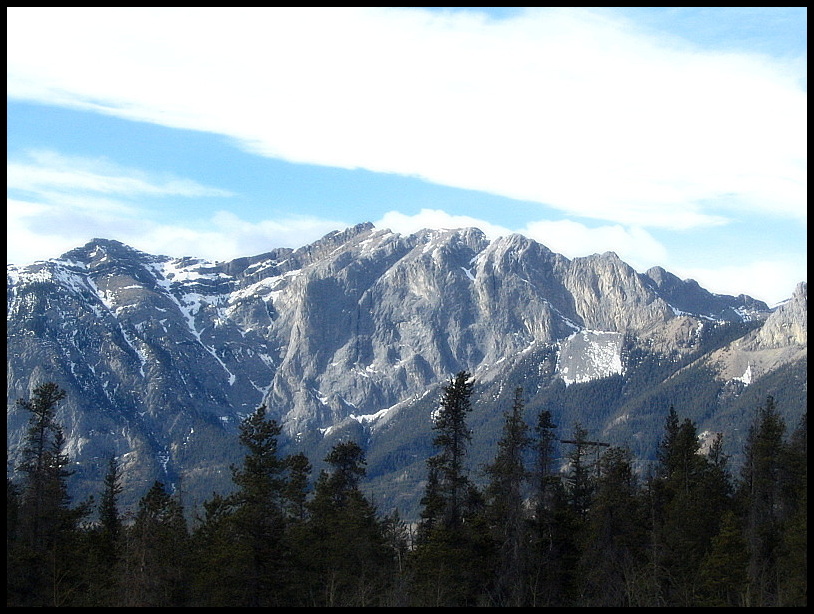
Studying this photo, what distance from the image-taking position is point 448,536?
4256 centimetres

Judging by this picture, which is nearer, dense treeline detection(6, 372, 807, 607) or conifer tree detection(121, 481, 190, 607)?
conifer tree detection(121, 481, 190, 607)

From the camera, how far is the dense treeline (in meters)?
37.2

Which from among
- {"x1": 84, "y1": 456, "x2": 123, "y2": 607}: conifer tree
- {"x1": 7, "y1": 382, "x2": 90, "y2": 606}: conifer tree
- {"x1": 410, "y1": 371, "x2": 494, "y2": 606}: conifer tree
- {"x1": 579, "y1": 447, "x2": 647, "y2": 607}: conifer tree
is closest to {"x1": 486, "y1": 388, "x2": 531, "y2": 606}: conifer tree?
{"x1": 410, "y1": 371, "x2": 494, "y2": 606}: conifer tree

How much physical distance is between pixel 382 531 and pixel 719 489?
67.5ft

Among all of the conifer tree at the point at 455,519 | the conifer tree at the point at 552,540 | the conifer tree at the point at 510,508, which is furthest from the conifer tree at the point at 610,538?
the conifer tree at the point at 455,519

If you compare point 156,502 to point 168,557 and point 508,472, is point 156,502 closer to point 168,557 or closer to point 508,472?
point 168,557

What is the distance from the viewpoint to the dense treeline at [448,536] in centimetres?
3719

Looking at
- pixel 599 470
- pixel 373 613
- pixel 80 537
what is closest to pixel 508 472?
pixel 599 470

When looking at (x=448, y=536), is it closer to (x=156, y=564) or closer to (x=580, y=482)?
(x=156, y=564)

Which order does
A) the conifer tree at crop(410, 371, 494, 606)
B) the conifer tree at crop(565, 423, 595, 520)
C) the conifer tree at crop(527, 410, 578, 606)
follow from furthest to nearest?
the conifer tree at crop(565, 423, 595, 520), the conifer tree at crop(527, 410, 578, 606), the conifer tree at crop(410, 371, 494, 606)

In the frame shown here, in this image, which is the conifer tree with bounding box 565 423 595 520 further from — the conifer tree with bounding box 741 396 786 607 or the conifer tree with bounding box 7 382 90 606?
the conifer tree with bounding box 7 382 90 606

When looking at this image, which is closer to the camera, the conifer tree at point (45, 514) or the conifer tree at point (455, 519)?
the conifer tree at point (45, 514)

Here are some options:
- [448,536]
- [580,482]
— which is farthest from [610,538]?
[580,482]

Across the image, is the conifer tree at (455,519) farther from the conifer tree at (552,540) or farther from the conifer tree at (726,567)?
the conifer tree at (726,567)
